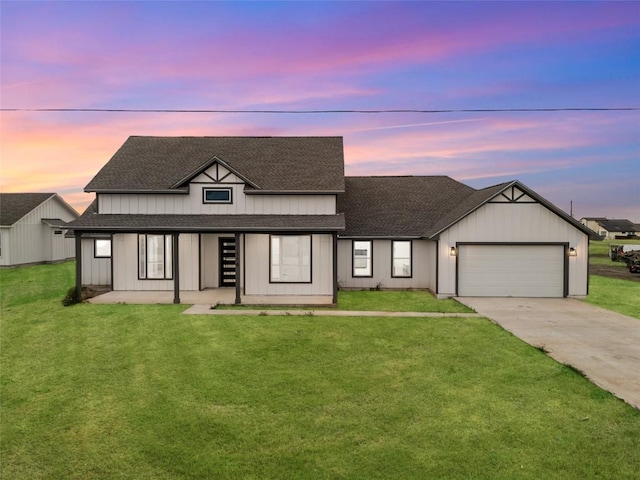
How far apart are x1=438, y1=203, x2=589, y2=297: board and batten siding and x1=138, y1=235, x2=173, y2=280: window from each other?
12.9 metres

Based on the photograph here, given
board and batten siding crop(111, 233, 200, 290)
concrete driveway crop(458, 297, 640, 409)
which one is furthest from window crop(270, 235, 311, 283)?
concrete driveway crop(458, 297, 640, 409)

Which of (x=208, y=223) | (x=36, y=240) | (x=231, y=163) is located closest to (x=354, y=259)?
(x=208, y=223)

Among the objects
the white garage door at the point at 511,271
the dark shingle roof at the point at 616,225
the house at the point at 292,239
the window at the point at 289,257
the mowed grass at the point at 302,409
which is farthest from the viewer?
the dark shingle roof at the point at 616,225

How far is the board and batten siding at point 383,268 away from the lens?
18734mm

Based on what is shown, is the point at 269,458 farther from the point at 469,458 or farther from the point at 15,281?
the point at 15,281

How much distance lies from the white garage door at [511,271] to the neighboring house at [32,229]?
28580 mm

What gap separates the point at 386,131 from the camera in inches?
1123

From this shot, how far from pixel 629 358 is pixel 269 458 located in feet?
28.9

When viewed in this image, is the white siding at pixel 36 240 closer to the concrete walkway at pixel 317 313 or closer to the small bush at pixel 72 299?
the small bush at pixel 72 299

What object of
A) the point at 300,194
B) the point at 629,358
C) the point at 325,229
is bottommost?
the point at 629,358

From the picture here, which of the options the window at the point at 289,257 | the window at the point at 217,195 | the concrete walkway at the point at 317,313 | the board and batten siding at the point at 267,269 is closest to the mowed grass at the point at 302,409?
the concrete walkway at the point at 317,313

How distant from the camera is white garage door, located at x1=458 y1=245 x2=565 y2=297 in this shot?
16.8 metres

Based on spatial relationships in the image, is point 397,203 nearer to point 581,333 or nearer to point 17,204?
point 581,333

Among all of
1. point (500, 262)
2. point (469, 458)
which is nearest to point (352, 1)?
point (500, 262)
